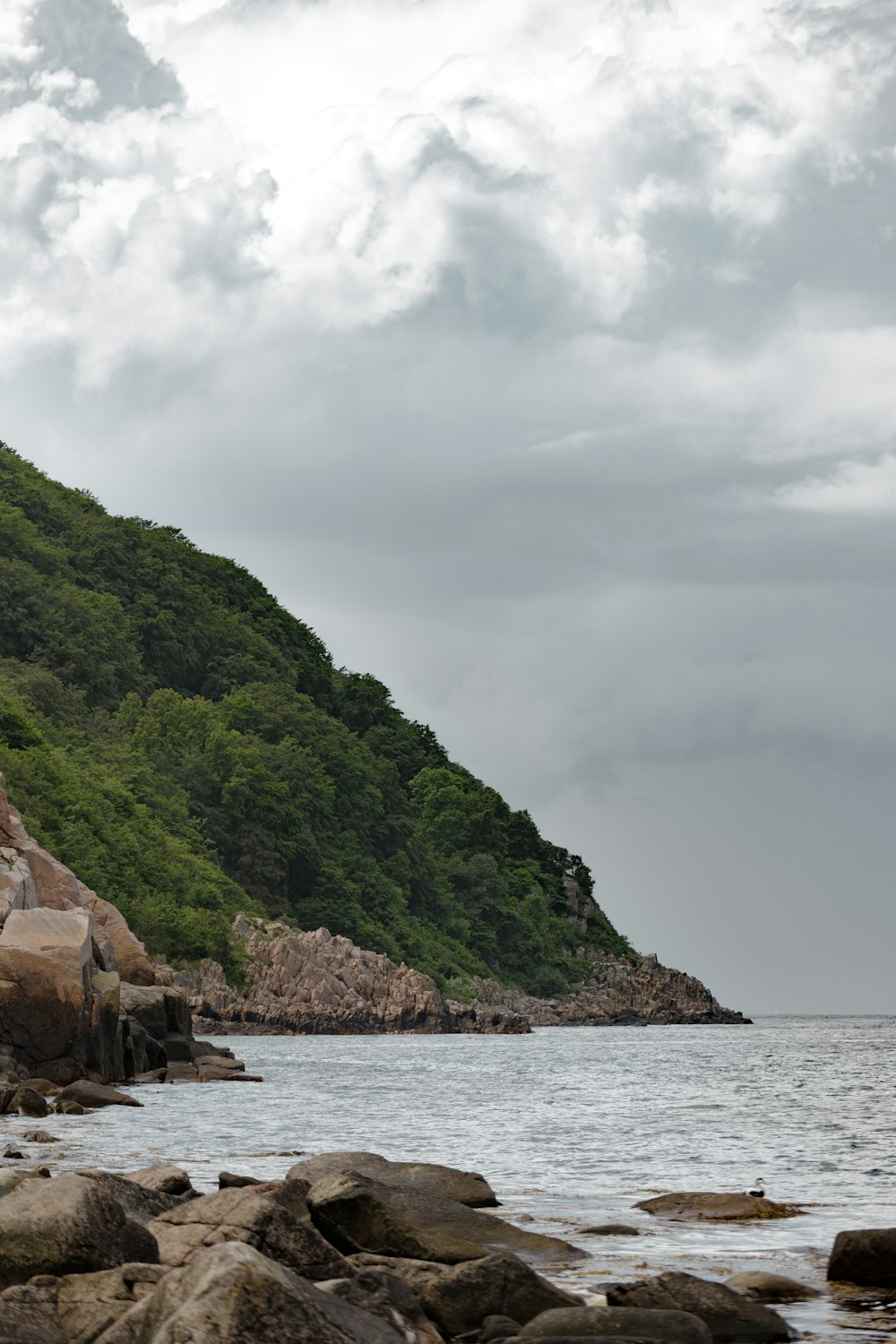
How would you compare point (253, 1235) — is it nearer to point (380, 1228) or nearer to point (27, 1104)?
point (380, 1228)

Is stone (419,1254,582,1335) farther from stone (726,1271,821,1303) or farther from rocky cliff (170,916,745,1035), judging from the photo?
rocky cliff (170,916,745,1035)

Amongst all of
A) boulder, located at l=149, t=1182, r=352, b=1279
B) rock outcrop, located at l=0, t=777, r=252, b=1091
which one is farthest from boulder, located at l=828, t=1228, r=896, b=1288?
rock outcrop, located at l=0, t=777, r=252, b=1091

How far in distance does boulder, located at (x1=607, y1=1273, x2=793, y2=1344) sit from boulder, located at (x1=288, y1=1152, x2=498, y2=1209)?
5.31 metres

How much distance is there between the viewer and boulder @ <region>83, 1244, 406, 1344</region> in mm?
8344

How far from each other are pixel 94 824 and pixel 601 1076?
177 feet

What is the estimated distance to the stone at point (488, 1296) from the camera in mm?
11414

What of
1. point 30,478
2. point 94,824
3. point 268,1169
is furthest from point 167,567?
point 268,1169

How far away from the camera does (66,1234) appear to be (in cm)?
1120

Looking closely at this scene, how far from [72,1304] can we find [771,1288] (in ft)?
20.6

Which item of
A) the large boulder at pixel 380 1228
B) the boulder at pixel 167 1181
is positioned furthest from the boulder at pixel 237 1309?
the boulder at pixel 167 1181

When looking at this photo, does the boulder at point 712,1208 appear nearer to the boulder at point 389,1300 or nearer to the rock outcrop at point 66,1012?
the boulder at point 389,1300

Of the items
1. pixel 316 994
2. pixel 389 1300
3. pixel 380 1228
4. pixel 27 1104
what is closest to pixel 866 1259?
pixel 380 1228

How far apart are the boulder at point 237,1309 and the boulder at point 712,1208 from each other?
9.69 m

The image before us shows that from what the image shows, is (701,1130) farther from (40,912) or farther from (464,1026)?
(464,1026)
